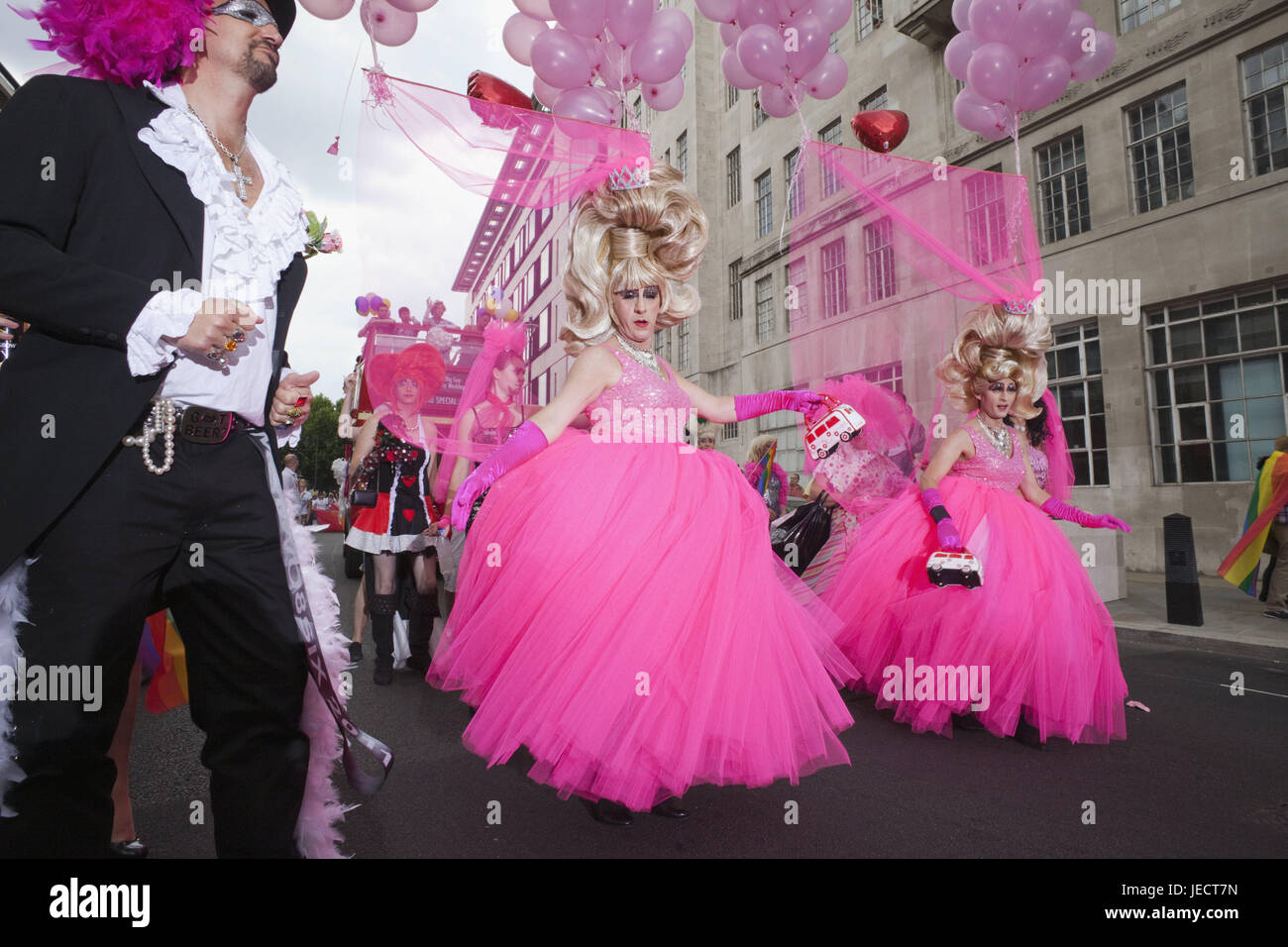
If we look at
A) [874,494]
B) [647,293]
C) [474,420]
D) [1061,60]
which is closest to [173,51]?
[647,293]

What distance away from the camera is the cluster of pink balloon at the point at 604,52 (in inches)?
189

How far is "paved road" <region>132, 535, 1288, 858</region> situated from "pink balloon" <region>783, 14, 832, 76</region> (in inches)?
196

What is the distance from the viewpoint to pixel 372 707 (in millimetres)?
4570

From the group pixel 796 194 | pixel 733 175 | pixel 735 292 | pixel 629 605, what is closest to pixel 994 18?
pixel 796 194

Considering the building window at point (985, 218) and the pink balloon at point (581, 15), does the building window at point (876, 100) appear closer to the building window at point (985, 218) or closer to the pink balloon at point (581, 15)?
the building window at point (985, 218)

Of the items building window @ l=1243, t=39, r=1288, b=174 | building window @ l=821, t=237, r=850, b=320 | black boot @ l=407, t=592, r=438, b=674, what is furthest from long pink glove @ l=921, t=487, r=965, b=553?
building window @ l=1243, t=39, r=1288, b=174

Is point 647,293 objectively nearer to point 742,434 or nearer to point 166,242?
point 166,242

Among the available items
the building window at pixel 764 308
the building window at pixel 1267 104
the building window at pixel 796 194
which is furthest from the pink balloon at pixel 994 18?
the building window at pixel 764 308

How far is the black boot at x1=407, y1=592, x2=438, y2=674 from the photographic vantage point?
218 inches

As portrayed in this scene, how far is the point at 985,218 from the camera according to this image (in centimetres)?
488

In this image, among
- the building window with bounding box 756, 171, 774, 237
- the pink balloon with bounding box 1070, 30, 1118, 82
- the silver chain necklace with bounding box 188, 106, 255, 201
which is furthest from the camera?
the building window with bounding box 756, 171, 774, 237

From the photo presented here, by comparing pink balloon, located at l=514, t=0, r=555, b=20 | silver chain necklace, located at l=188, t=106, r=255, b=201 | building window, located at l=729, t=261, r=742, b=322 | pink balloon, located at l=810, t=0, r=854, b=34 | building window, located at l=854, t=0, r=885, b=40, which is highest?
building window, located at l=854, t=0, r=885, b=40

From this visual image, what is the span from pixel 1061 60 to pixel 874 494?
161 inches

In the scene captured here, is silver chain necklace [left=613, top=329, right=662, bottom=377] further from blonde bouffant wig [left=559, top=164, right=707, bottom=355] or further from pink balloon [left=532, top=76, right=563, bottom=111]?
pink balloon [left=532, top=76, right=563, bottom=111]
